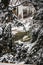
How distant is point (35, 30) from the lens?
1562 millimetres

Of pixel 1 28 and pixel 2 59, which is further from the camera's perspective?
pixel 1 28

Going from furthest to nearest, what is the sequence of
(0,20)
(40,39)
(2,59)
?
1. (0,20)
2. (2,59)
3. (40,39)

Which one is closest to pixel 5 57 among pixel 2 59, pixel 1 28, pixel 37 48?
pixel 2 59

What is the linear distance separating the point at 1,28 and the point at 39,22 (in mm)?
709

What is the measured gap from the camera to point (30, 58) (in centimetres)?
154

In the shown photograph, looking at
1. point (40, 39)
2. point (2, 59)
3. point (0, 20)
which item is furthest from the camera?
point (0, 20)

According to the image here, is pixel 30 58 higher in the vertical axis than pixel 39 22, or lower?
lower

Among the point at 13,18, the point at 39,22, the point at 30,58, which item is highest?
the point at 13,18

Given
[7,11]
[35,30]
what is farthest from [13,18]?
[35,30]

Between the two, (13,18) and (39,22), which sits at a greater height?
(13,18)

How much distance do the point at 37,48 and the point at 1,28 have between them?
0.73m

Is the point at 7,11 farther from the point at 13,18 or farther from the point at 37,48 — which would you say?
the point at 37,48

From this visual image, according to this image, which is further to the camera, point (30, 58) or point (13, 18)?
point (13, 18)

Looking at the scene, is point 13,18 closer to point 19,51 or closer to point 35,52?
point 19,51
